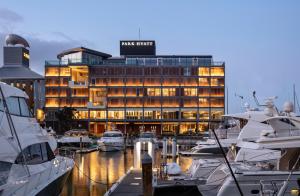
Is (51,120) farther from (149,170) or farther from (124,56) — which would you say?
(149,170)

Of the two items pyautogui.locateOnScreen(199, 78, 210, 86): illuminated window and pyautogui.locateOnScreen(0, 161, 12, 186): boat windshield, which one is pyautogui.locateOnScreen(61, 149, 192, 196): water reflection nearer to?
pyautogui.locateOnScreen(0, 161, 12, 186): boat windshield

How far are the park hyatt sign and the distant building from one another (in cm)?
2527

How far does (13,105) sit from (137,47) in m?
117

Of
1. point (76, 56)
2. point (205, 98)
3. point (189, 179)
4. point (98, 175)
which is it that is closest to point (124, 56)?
point (76, 56)

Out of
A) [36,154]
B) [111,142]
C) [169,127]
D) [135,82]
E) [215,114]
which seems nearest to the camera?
[36,154]

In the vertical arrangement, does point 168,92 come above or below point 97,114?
above

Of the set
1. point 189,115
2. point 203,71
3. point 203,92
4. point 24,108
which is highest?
point 203,71

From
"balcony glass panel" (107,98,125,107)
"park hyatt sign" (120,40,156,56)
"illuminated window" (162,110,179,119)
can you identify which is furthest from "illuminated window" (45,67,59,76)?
"illuminated window" (162,110,179,119)

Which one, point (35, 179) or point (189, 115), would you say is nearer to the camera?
point (35, 179)

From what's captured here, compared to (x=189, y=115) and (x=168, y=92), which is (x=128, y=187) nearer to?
(x=168, y=92)

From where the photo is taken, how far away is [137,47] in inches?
5364

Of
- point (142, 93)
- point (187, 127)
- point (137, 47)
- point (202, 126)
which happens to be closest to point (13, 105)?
point (142, 93)

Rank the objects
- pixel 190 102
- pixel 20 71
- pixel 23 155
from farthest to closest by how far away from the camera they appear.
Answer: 1. pixel 20 71
2. pixel 190 102
3. pixel 23 155

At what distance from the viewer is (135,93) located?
12106 cm
